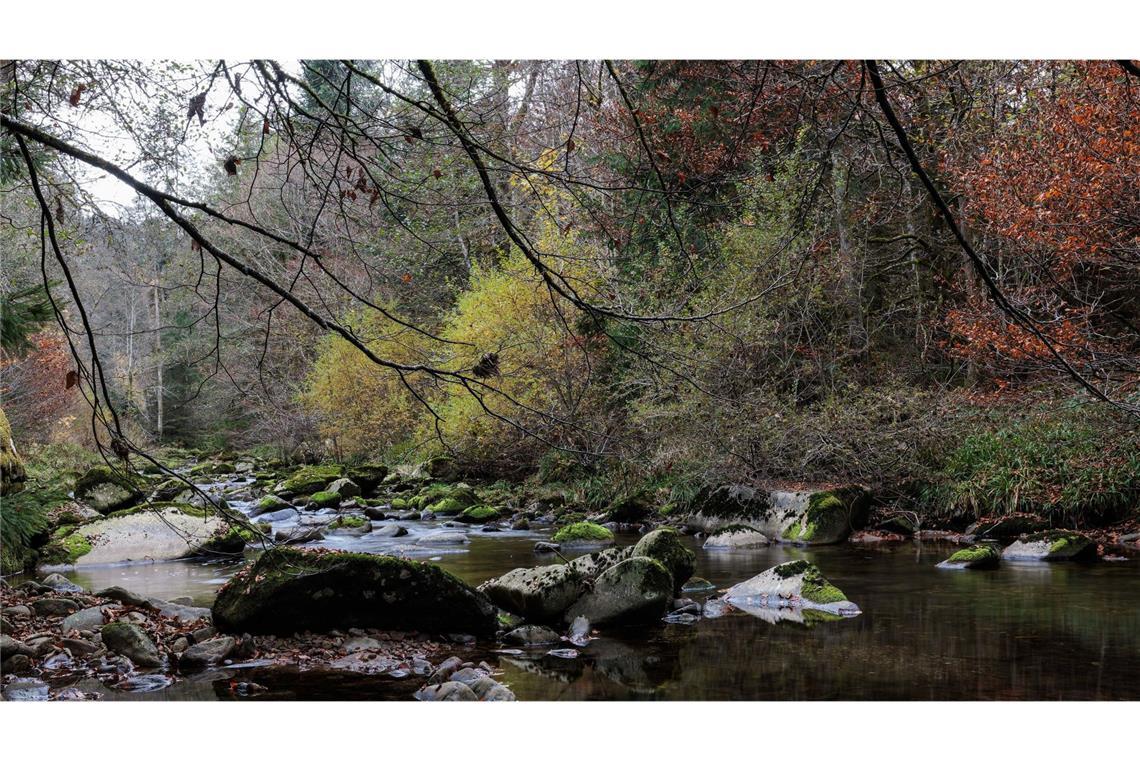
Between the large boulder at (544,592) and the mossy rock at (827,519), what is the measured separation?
12.6 ft

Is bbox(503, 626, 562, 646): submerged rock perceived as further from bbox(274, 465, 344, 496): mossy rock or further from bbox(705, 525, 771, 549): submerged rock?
bbox(274, 465, 344, 496): mossy rock

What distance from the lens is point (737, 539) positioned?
8.69m

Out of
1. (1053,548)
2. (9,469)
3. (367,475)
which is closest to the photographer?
(9,469)

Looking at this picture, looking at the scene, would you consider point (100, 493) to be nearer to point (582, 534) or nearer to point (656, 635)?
point (582, 534)

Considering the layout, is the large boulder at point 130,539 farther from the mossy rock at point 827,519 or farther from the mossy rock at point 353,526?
the mossy rock at point 827,519

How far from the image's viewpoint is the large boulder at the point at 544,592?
5.28 m

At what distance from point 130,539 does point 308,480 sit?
3.64 m

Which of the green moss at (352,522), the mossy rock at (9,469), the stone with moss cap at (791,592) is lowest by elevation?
the green moss at (352,522)

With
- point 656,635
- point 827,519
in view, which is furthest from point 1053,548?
point 656,635

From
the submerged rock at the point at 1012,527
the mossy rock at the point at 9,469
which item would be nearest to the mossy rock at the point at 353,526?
the mossy rock at the point at 9,469

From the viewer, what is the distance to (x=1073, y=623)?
487cm

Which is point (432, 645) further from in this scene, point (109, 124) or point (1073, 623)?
point (1073, 623)

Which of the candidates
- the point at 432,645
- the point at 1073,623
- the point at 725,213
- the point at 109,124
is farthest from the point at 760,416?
the point at 109,124

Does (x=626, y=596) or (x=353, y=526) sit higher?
(x=626, y=596)
